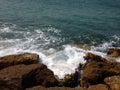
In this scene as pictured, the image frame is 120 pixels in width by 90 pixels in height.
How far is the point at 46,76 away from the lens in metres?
17.4

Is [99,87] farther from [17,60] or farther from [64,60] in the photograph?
[64,60]

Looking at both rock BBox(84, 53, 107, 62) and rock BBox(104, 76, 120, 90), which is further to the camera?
rock BBox(84, 53, 107, 62)

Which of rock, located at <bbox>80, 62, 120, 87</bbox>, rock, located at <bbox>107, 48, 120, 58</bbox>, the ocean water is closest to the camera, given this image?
rock, located at <bbox>80, 62, 120, 87</bbox>

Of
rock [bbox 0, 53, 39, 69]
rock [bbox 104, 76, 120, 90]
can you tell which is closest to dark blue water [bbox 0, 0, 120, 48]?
rock [bbox 0, 53, 39, 69]

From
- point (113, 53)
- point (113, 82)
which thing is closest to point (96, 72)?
point (113, 82)

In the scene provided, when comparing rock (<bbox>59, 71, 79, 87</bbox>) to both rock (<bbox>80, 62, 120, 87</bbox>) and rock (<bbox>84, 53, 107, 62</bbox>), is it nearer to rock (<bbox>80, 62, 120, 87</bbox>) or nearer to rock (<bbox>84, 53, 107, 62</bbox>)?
rock (<bbox>80, 62, 120, 87</bbox>)

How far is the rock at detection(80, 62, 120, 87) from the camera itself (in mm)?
17766

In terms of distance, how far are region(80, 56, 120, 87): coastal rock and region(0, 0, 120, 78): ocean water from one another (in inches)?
73.4

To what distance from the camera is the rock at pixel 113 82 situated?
16.6 m

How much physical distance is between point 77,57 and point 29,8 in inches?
652

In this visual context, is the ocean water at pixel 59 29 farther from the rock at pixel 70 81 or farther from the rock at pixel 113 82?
the rock at pixel 113 82

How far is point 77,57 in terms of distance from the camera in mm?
22906

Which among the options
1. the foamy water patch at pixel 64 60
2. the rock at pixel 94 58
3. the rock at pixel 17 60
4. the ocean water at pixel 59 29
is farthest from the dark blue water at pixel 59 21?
the rock at pixel 17 60

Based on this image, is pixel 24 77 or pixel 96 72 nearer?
pixel 24 77
